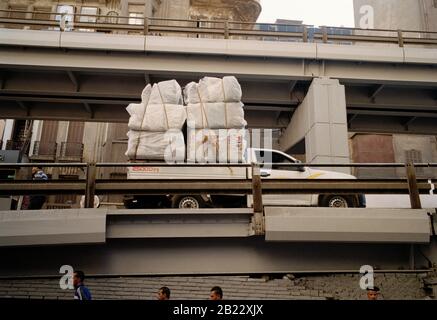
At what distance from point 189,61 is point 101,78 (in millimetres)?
4011

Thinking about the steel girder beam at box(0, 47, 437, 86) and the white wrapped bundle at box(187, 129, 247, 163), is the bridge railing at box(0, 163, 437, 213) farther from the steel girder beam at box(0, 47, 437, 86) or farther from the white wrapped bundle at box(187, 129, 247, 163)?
the steel girder beam at box(0, 47, 437, 86)

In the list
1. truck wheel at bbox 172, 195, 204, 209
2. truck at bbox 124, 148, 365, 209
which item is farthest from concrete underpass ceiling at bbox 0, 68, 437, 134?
truck wheel at bbox 172, 195, 204, 209

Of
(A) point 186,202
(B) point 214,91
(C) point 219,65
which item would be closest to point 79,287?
(A) point 186,202

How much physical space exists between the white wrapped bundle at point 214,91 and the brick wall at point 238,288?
4.21 meters

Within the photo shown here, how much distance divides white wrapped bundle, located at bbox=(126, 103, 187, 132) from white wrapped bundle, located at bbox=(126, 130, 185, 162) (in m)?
0.15

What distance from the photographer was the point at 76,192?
6.46 meters

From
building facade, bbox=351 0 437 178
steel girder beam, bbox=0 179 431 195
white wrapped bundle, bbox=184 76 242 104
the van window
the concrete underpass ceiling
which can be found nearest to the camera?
steel girder beam, bbox=0 179 431 195

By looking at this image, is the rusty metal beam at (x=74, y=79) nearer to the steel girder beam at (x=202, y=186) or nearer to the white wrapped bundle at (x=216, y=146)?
the white wrapped bundle at (x=216, y=146)

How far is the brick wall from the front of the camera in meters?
7.23

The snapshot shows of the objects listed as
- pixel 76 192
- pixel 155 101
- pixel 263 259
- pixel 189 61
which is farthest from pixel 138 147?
pixel 189 61

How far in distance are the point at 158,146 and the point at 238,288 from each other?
12.0 ft

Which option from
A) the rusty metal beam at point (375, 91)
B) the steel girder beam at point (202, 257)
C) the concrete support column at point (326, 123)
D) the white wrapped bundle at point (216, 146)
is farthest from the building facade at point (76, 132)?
the steel girder beam at point (202, 257)

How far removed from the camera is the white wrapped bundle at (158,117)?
30.4 ft
